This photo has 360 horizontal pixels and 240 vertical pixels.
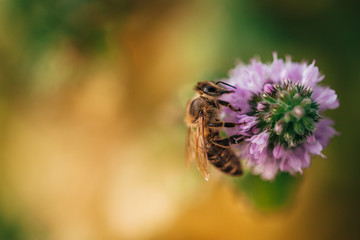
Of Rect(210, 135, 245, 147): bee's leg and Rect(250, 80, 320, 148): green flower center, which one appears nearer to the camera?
Rect(250, 80, 320, 148): green flower center

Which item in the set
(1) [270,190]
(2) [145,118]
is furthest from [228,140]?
(2) [145,118]

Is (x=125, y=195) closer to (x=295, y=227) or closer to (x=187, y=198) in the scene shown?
(x=187, y=198)

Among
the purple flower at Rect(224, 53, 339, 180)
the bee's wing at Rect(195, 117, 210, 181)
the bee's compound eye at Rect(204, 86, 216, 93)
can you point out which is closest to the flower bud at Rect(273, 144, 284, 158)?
the purple flower at Rect(224, 53, 339, 180)

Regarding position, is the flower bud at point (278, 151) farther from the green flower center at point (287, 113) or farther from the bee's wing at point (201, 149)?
the bee's wing at point (201, 149)

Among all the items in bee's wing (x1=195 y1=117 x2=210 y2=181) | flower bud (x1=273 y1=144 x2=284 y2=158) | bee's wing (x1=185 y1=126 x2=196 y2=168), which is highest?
bee's wing (x1=185 y1=126 x2=196 y2=168)

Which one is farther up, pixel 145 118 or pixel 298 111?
pixel 145 118

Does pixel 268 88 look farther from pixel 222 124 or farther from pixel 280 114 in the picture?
pixel 222 124

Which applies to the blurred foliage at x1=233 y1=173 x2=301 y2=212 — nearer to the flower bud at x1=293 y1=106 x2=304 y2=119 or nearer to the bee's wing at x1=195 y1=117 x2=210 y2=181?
the bee's wing at x1=195 y1=117 x2=210 y2=181
